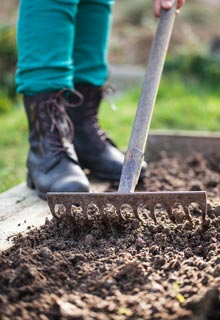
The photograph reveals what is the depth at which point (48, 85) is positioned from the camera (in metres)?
2.68

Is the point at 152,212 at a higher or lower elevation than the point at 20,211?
higher

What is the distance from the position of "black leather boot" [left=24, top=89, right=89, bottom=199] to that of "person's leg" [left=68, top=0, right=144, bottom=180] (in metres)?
0.25

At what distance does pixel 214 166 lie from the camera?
3.44 m

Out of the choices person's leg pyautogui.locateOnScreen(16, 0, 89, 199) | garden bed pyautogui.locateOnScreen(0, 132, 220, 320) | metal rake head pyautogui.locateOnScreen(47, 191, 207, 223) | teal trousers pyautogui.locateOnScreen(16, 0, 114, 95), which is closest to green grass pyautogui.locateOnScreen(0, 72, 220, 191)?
person's leg pyautogui.locateOnScreen(16, 0, 89, 199)

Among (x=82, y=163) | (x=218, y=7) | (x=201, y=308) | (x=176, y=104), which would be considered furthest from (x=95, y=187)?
(x=218, y=7)

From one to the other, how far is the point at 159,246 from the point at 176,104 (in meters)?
3.68

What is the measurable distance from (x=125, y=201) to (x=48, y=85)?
769mm

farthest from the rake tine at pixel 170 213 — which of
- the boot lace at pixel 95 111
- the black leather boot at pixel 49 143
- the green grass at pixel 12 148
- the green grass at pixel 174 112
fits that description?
the green grass at pixel 174 112

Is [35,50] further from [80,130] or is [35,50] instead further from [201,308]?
[201,308]

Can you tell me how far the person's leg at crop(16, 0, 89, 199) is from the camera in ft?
8.61

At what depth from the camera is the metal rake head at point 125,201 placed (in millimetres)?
2055

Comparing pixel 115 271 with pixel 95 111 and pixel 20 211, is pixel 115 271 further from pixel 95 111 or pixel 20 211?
pixel 95 111

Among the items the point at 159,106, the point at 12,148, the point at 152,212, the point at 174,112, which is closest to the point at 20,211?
the point at 152,212

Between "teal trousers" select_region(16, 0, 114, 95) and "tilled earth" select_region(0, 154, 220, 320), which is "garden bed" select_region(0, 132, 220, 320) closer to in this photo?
"tilled earth" select_region(0, 154, 220, 320)
